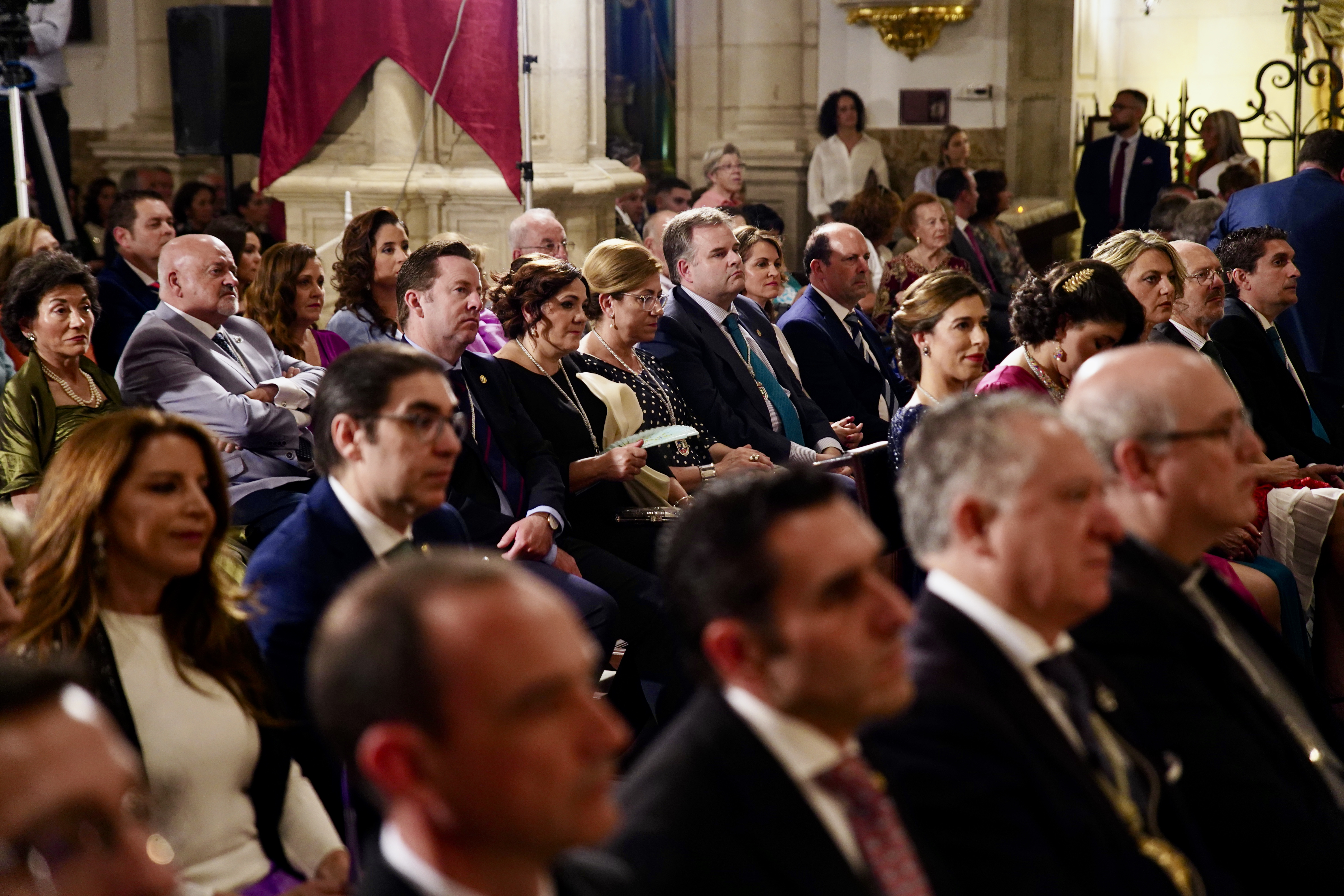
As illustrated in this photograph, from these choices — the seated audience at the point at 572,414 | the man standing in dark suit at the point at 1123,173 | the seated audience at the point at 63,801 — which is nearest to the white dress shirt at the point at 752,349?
the seated audience at the point at 572,414

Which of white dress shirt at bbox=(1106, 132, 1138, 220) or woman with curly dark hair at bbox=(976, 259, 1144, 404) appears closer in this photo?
woman with curly dark hair at bbox=(976, 259, 1144, 404)

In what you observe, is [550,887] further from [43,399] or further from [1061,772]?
[43,399]

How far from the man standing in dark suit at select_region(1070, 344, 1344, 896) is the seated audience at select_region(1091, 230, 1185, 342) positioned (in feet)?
7.89

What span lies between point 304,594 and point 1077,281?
7.99ft

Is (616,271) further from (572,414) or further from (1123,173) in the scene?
(1123,173)

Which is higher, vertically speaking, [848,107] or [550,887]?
[848,107]

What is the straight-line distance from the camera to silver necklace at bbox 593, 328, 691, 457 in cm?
439

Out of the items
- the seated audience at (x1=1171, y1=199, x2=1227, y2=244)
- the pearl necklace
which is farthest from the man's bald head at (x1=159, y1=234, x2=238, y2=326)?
→ the seated audience at (x1=1171, y1=199, x2=1227, y2=244)

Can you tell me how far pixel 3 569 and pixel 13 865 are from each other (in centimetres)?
114

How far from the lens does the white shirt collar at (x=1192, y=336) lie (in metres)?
4.78

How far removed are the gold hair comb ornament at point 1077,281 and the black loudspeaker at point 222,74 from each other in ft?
13.1

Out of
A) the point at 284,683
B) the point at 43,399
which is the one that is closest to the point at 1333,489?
the point at 284,683

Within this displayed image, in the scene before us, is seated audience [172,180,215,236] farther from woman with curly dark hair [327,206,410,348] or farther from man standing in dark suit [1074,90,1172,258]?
man standing in dark suit [1074,90,1172,258]

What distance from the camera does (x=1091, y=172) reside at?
438 inches
